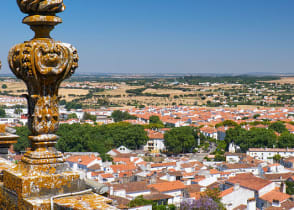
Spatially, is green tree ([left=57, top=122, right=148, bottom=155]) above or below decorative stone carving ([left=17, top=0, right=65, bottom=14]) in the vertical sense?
below

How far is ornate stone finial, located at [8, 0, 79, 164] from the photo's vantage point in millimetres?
3365

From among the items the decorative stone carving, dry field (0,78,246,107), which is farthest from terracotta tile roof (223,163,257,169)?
dry field (0,78,246,107)

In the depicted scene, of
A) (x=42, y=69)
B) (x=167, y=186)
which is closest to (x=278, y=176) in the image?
(x=167, y=186)

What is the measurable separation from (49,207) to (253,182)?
111 feet

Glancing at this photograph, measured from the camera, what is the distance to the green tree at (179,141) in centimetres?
6106

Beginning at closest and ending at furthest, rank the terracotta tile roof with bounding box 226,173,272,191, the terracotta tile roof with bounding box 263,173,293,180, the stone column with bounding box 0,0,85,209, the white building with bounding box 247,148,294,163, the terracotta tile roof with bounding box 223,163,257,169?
1. the stone column with bounding box 0,0,85,209
2. the terracotta tile roof with bounding box 226,173,272,191
3. the terracotta tile roof with bounding box 263,173,293,180
4. the terracotta tile roof with bounding box 223,163,257,169
5. the white building with bounding box 247,148,294,163

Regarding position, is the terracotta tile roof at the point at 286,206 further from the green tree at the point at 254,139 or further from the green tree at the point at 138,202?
the green tree at the point at 254,139

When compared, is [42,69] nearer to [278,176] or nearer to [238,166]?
[278,176]

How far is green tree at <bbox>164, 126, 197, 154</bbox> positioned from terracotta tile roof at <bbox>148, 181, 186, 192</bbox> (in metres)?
24.2

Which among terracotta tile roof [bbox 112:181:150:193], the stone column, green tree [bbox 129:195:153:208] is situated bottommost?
terracotta tile roof [bbox 112:181:150:193]

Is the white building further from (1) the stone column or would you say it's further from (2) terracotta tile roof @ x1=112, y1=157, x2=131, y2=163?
(1) the stone column

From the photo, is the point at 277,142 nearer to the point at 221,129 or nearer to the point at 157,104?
the point at 221,129

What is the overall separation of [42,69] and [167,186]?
33108mm

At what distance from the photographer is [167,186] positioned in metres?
35.8
